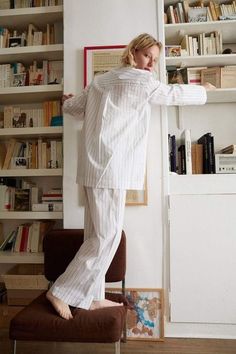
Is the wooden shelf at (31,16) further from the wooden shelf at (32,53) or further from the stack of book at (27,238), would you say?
the stack of book at (27,238)

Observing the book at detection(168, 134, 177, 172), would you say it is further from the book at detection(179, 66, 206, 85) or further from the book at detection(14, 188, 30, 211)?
the book at detection(14, 188, 30, 211)

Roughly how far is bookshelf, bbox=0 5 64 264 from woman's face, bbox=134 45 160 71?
29.6 inches

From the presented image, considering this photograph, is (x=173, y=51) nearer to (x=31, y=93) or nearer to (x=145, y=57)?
(x=145, y=57)

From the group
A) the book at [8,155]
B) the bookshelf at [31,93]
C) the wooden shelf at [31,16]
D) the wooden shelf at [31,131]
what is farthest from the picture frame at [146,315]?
the wooden shelf at [31,16]

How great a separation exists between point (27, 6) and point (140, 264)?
7.34 feet

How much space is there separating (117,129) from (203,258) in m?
1.03

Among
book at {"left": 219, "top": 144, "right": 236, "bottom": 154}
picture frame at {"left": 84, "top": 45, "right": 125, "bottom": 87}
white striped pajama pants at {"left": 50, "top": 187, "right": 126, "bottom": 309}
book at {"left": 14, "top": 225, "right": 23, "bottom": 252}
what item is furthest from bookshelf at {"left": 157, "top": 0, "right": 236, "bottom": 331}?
book at {"left": 14, "top": 225, "right": 23, "bottom": 252}

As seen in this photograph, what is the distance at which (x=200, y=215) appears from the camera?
6.21 feet

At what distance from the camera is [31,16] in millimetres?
2270

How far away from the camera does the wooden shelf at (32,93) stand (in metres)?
2.17

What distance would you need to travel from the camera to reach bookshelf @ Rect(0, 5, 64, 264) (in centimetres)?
216

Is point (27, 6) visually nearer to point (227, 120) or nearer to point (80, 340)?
point (227, 120)

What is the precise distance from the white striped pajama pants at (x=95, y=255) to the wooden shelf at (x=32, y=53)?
131 cm

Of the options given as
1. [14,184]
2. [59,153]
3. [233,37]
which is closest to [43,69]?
[59,153]
